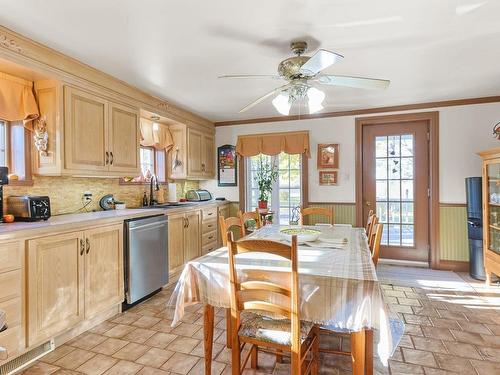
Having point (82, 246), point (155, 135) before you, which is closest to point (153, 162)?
point (155, 135)

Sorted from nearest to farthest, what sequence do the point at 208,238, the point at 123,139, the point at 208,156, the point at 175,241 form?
the point at 123,139 → the point at 175,241 → the point at 208,238 → the point at 208,156

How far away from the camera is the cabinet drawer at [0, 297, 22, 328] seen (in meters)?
1.80

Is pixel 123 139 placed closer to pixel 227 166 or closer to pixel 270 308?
pixel 227 166

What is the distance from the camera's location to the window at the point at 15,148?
2.44m

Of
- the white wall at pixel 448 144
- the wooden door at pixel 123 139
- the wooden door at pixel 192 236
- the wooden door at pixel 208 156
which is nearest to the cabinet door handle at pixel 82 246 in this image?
the wooden door at pixel 123 139

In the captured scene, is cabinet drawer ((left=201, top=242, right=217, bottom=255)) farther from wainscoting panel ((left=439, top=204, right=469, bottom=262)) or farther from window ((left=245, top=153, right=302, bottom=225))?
wainscoting panel ((left=439, top=204, right=469, bottom=262))

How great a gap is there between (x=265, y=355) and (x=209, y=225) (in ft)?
8.08

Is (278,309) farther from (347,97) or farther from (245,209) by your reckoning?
(245,209)

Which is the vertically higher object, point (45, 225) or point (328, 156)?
point (328, 156)

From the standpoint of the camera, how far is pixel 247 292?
1475 millimetres

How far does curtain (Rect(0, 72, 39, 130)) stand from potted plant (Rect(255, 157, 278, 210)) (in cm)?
300

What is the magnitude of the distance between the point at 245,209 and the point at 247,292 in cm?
345

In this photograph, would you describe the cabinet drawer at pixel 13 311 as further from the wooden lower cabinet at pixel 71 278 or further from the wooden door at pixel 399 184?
the wooden door at pixel 399 184

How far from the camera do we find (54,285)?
2113mm
